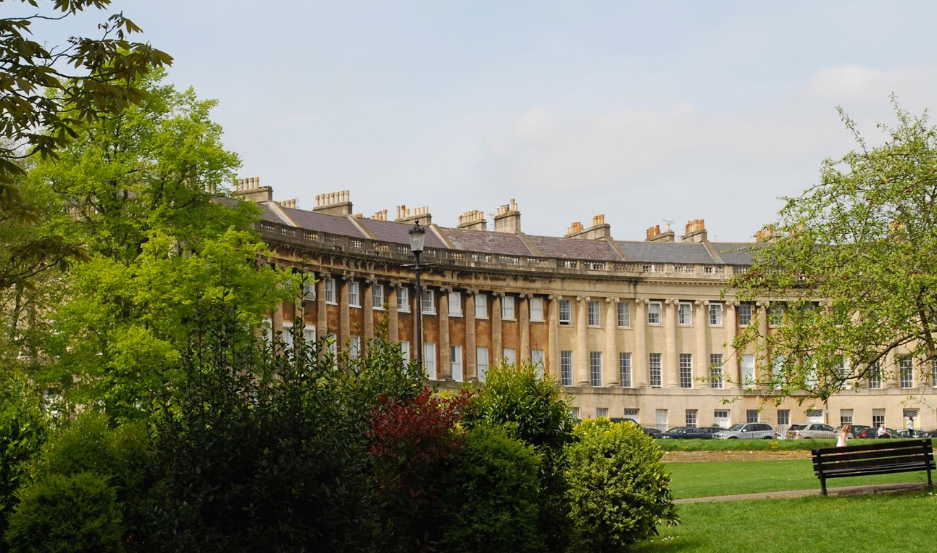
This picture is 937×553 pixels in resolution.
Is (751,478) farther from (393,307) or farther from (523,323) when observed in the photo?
(523,323)

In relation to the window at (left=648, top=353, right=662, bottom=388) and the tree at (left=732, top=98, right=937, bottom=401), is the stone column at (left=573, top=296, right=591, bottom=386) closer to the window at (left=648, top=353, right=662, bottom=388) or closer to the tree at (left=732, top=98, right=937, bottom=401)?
the window at (left=648, top=353, right=662, bottom=388)

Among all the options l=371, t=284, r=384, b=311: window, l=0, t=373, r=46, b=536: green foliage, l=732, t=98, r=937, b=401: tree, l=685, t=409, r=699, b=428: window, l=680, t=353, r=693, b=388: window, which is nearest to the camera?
l=0, t=373, r=46, b=536: green foliage

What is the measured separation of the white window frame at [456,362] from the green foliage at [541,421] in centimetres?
5486

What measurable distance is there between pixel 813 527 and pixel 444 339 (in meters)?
54.2

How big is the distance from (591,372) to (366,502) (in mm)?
69514

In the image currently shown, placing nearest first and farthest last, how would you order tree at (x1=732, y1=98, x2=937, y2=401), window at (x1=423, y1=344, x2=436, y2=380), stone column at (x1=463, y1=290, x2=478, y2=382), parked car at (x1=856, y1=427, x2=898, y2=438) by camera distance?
tree at (x1=732, y1=98, x2=937, y2=401), window at (x1=423, y1=344, x2=436, y2=380), parked car at (x1=856, y1=427, x2=898, y2=438), stone column at (x1=463, y1=290, x2=478, y2=382)

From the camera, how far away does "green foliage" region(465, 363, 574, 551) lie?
21922mm

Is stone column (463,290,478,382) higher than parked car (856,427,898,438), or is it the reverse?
stone column (463,290,478,382)

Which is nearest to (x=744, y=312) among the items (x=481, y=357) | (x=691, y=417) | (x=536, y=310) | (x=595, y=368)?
(x=691, y=417)

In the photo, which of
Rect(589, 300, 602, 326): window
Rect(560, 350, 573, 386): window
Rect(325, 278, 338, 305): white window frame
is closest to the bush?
Rect(325, 278, 338, 305): white window frame

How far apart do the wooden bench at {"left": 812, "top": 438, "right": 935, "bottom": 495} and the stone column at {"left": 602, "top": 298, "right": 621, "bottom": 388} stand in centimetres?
5441

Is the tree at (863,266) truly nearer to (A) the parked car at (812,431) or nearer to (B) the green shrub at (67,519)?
(B) the green shrub at (67,519)

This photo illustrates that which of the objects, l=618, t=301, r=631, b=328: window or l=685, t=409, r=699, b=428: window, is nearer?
l=618, t=301, r=631, b=328: window

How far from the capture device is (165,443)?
46.3 feet
